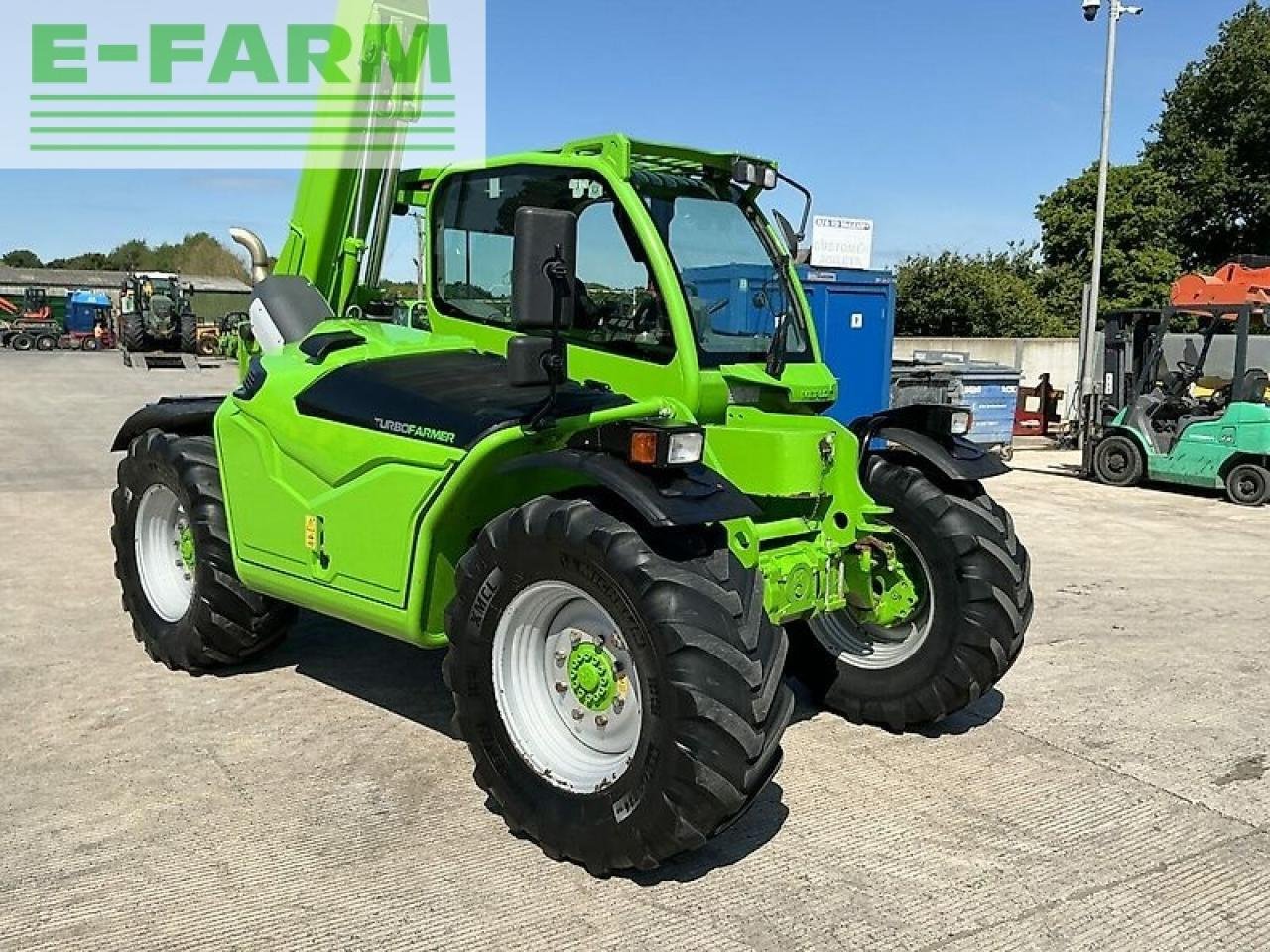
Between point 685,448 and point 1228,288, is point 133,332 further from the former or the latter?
point 685,448

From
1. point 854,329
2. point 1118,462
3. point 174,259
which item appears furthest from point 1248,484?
point 174,259

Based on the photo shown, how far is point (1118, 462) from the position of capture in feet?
44.0

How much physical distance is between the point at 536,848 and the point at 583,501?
114 centimetres

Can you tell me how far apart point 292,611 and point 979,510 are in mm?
3137

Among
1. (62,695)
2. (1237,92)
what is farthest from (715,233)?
(1237,92)

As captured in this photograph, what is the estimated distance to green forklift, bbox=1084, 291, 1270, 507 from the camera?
12.1m

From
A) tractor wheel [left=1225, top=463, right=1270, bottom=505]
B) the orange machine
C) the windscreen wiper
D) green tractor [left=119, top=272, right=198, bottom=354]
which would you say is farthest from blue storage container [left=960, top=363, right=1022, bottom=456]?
green tractor [left=119, top=272, right=198, bottom=354]

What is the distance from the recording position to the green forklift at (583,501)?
3.30 m

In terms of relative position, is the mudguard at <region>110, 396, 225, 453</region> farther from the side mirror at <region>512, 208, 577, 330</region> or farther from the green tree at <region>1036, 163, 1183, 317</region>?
the green tree at <region>1036, 163, 1183, 317</region>

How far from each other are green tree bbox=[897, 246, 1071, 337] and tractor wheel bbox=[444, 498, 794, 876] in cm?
2723

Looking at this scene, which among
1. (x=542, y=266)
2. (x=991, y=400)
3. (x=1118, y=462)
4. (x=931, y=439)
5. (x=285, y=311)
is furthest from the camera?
(x=991, y=400)

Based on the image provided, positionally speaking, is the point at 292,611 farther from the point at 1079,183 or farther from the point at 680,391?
the point at 1079,183

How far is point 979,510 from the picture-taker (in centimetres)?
459

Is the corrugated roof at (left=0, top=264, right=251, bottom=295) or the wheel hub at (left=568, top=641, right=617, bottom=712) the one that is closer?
the wheel hub at (left=568, top=641, right=617, bottom=712)
